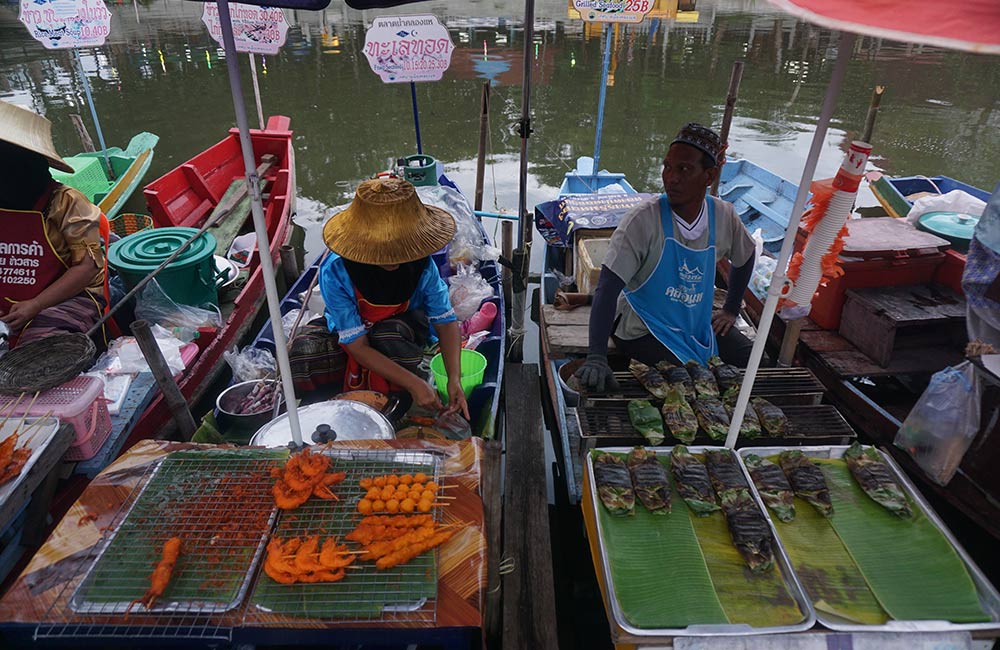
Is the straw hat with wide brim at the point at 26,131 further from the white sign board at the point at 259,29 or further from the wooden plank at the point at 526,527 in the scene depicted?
the white sign board at the point at 259,29

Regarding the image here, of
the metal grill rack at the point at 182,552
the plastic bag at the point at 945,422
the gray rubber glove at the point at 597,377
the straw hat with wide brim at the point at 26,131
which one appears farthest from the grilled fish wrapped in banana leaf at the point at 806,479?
the straw hat with wide brim at the point at 26,131

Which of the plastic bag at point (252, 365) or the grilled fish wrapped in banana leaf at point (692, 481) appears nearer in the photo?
the grilled fish wrapped in banana leaf at point (692, 481)

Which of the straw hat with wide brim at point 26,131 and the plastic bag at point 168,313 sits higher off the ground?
the straw hat with wide brim at point 26,131

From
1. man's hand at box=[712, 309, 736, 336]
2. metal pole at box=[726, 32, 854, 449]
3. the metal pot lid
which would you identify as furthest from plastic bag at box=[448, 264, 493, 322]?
metal pole at box=[726, 32, 854, 449]

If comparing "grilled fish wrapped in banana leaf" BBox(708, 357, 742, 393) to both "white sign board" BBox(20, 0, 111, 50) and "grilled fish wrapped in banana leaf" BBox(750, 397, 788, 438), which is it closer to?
"grilled fish wrapped in banana leaf" BBox(750, 397, 788, 438)

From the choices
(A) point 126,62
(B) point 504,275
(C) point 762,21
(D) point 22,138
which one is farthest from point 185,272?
(C) point 762,21

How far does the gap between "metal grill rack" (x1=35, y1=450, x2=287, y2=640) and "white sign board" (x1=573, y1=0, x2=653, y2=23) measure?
26.8ft

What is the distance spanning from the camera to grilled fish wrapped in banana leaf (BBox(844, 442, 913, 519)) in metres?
2.42

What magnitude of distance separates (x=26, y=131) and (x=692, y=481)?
15.6 feet

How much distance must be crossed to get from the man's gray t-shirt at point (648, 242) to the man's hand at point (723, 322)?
518 mm

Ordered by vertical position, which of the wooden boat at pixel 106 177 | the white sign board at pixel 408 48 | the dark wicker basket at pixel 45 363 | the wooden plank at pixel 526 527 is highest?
the white sign board at pixel 408 48

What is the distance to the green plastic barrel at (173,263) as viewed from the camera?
5320 millimetres

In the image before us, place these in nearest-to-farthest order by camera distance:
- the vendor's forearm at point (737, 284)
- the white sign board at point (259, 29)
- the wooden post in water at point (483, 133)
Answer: the vendor's forearm at point (737, 284) → the wooden post in water at point (483, 133) → the white sign board at point (259, 29)

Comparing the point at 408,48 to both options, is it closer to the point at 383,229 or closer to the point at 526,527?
the point at 383,229
